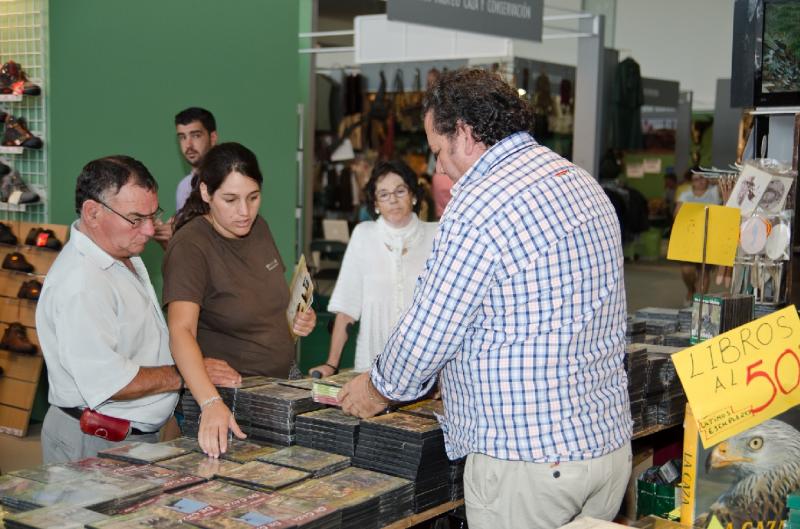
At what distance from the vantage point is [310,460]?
7.65ft

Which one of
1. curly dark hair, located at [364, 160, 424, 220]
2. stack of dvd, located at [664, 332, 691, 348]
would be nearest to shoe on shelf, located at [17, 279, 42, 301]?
curly dark hair, located at [364, 160, 424, 220]

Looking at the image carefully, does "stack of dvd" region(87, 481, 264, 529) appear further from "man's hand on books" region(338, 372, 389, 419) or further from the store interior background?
the store interior background

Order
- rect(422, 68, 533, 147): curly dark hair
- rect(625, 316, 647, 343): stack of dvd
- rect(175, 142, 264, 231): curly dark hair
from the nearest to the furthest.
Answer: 1. rect(422, 68, 533, 147): curly dark hair
2. rect(175, 142, 264, 231): curly dark hair
3. rect(625, 316, 647, 343): stack of dvd

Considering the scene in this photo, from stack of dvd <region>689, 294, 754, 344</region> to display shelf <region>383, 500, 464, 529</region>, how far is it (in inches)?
41.2

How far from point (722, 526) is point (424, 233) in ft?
7.57

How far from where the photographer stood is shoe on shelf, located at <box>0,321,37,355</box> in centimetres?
493

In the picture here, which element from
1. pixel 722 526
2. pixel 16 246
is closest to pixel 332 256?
pixel 16 246

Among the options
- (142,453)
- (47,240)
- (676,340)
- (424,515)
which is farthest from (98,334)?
(47,240)

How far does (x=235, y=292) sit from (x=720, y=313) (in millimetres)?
1555

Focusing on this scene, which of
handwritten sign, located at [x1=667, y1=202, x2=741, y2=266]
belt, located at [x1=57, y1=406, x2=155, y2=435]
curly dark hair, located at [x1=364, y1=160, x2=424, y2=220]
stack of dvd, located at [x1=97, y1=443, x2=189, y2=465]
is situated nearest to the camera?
stack of dvd, located at [x1=97, y1=443, x2=189, y2=465]

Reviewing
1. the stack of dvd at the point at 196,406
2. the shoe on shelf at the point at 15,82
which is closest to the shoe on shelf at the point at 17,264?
the shoe on shelf at the point at 15,82

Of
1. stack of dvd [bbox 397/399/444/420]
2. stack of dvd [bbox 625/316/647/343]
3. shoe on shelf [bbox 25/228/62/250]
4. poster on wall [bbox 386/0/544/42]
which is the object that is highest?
poster on wall [bbox 386/0/544/42]

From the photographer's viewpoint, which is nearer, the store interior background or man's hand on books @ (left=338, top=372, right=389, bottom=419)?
man's hand on books @ (left=338, top=372, right=389, bottom=419)

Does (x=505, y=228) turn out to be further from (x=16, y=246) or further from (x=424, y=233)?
(x=16, y=246)
